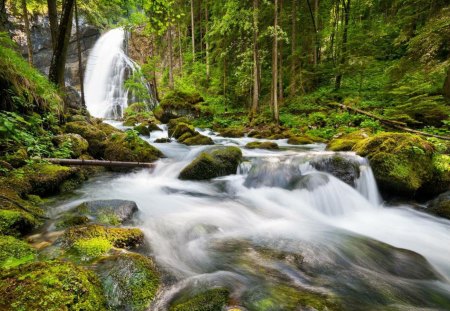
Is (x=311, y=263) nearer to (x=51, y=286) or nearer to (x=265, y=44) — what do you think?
(x=51, y=286)

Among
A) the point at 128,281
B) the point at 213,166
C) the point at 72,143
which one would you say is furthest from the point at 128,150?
the point at 128,281

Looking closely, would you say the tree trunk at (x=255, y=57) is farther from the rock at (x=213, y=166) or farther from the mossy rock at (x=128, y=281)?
the mossy rock at (x=128, y=281)

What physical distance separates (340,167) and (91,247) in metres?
5.87

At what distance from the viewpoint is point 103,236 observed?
3162mm

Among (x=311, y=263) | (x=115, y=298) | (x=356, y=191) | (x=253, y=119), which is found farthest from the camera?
(x=253, y=119)

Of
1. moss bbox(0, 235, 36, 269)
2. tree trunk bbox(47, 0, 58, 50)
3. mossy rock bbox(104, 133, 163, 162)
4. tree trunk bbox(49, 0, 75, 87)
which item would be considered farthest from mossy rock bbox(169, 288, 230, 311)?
tree trunk bbox(47, 0, 58, 50)

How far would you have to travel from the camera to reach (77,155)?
6910mm

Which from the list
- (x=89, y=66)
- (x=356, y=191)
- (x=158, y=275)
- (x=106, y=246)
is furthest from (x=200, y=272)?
(x=89, y=66)

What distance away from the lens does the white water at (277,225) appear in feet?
10.4

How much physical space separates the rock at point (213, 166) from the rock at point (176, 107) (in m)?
11.3

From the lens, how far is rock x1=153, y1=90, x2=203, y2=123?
59.9 feet

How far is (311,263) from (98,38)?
40264mm

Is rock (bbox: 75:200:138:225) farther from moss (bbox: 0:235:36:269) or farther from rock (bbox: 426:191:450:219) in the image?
rock (bbox: 426:191:450:219)

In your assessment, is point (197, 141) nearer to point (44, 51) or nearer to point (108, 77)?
point (108, 77)
